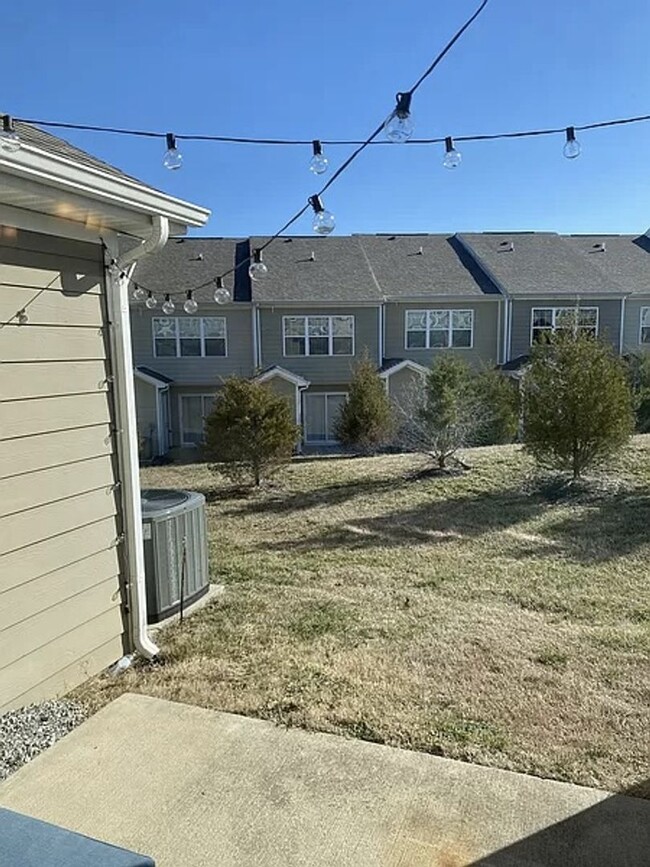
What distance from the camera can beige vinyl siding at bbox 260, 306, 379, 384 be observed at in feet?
60.7

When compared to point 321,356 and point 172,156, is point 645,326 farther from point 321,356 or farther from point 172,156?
point 172,156

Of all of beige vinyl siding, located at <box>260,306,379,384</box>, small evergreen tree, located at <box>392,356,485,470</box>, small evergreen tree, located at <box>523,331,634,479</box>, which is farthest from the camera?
beige vinyl siding, located at <box>260,306,379,384</box>

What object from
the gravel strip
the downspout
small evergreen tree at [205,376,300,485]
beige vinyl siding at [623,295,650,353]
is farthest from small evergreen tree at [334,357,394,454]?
the gravel strip

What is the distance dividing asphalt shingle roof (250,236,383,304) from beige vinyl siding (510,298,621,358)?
178 inches

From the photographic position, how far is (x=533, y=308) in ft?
63.1

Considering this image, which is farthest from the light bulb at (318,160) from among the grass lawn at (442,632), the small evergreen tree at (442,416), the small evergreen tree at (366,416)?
the small evergreen tree at (366,416)

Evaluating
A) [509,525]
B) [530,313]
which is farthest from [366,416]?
[509,525]

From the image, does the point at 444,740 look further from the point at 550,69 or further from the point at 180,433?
the point at 180,433

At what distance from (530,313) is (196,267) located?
35.4 ft

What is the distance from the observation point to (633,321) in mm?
19750

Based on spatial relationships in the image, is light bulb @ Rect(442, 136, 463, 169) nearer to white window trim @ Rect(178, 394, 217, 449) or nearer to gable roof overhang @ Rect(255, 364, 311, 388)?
gable roof overhang @ Rect(255, 364, 311, 388)

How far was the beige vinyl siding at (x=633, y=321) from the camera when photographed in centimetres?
1969

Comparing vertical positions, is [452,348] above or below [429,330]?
below

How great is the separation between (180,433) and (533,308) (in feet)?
38.8
